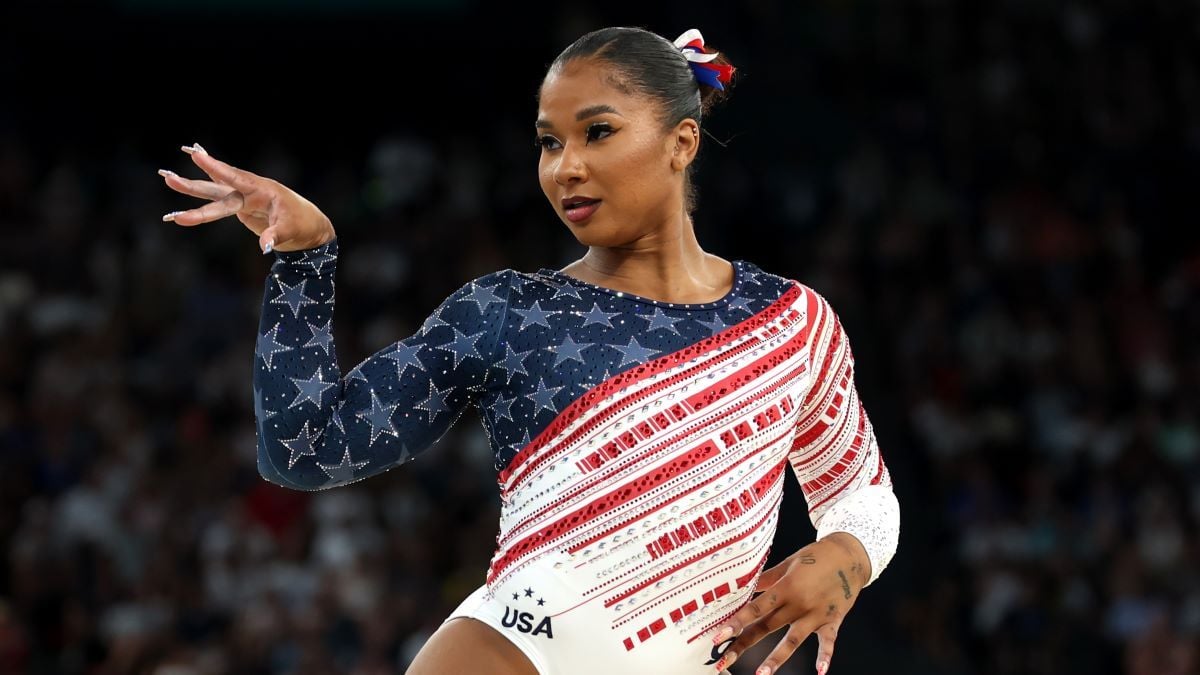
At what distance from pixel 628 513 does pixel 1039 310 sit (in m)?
7.61

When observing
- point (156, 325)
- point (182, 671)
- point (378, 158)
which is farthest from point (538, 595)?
point (378, 158)

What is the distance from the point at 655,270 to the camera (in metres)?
2.47

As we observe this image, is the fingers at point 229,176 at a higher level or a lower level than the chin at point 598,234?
higher

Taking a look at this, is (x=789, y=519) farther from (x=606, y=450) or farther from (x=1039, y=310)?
(x=606, y=450)

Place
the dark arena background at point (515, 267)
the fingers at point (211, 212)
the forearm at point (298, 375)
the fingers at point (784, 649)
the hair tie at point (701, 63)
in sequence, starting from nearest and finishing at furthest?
the fingers at point (211, 212) → the forearm at point (298, 375) → the fingers at point (784, 649) → the hair tie at point (701, 63) → the dark arena background at point (515, 267)

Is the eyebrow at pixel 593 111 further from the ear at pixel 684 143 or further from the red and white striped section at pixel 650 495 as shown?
the red and white striped section at pixel 650 495

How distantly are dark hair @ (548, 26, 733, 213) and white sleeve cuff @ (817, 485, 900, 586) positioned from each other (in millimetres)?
685

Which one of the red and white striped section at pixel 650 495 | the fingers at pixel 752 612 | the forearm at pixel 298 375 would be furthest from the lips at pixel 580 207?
the fingers at pixel 752 612

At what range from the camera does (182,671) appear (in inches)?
270

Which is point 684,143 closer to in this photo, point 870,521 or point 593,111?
point 593,111

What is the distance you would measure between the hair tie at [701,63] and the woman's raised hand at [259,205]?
2.46 feet

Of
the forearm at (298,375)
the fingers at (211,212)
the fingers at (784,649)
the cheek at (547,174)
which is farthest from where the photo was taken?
the cheek at (547,174)

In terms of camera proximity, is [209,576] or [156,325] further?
[156,325]

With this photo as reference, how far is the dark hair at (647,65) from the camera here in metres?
2.38
